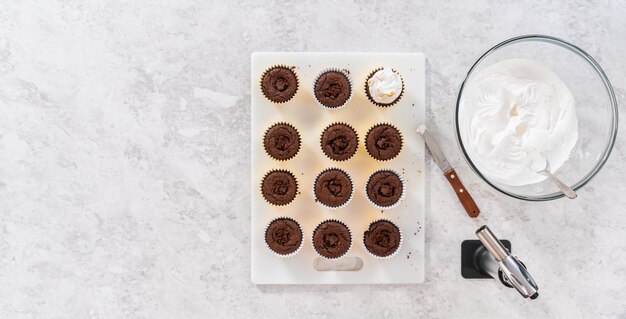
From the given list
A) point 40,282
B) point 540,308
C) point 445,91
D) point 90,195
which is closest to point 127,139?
point 90,195

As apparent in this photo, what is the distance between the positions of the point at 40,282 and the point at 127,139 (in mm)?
608

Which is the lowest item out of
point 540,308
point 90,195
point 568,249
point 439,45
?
point 540,308

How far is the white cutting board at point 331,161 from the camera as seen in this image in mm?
1767

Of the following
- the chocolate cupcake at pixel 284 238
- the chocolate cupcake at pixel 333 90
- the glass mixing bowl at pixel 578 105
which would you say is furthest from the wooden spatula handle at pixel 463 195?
the chocolate cupcake at pixel 284 238

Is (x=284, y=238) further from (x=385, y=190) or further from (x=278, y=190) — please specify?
Answer: (x=385, y=190)

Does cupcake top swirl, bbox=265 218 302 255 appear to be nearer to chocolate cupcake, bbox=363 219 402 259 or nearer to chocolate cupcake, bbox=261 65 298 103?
chocolate cupcake, bbox=363 219 402 259

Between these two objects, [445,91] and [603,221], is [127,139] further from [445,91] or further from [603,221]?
[603,221]

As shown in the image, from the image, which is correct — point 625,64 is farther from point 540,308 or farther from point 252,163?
point 252,163

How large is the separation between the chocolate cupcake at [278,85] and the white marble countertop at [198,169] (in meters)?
0.10

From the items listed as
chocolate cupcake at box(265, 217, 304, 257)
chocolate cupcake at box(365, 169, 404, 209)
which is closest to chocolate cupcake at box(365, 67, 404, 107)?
chocolate cupcake at box(365, 169, 404, 209)

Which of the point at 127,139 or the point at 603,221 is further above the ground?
the point at 127,139

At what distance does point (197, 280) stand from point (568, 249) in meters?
1.33

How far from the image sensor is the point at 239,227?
1813 mm

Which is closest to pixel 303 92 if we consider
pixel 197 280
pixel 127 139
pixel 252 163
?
pixel 252 163
